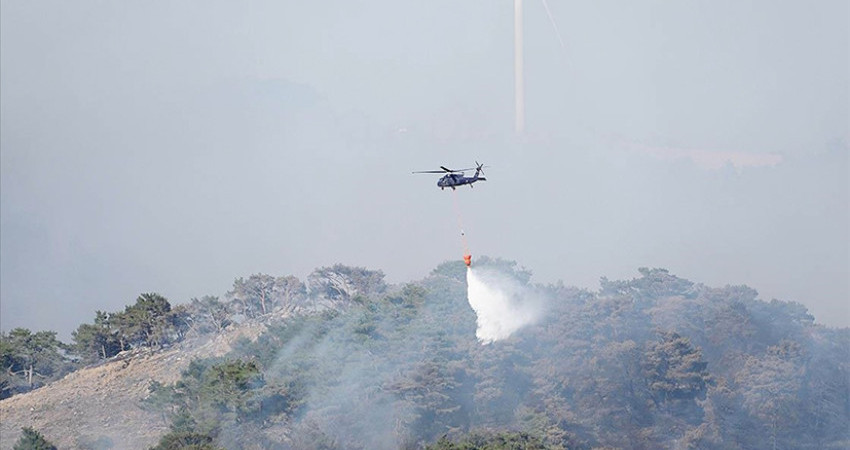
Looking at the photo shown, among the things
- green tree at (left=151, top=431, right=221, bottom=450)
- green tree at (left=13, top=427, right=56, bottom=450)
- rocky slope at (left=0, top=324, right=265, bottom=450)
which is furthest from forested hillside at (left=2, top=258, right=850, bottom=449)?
green tree at (left=13, top=427, right=56, bottom=450)

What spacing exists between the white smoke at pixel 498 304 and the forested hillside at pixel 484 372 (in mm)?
1379

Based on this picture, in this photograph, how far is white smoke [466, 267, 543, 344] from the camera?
116 metres

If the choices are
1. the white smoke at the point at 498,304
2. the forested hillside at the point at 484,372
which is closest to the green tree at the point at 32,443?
the forested hillside at the point at 484,372

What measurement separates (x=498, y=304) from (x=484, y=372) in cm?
1951

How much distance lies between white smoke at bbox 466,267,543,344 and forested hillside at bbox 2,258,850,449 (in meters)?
1.38

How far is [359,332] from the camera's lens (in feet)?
358

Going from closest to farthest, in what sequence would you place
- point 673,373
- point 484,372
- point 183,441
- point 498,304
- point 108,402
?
point 183,441, point 484,372, point 108,402, point 673,373, point 498,304

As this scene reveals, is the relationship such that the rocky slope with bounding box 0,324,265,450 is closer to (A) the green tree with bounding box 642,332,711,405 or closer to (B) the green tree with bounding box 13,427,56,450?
(B) the green tree with bounding box 13,427,56,450

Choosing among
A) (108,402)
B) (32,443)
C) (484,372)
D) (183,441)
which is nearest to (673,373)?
(484,372)

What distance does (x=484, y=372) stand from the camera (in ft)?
341

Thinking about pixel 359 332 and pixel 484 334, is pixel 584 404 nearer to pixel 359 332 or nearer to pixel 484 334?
pixel 484 334

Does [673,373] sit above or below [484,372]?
below

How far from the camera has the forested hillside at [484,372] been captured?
95375 mm

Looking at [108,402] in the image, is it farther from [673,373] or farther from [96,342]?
[673,373]
